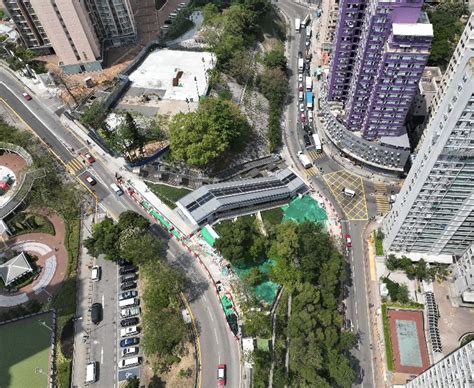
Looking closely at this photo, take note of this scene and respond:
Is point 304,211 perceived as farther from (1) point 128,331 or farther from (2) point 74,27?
(2) point 74,27

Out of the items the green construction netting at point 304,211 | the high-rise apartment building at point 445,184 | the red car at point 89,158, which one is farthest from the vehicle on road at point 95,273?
the high-rise apartment building at point 445,184

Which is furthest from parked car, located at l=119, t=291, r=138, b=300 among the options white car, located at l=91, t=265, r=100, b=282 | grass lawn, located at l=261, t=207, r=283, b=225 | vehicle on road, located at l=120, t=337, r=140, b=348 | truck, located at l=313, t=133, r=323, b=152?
truck, located at l=313, t=133, r=323, b=152

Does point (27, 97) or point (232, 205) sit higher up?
point (27, 97)

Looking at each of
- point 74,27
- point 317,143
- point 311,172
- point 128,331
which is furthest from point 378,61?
point 74,27

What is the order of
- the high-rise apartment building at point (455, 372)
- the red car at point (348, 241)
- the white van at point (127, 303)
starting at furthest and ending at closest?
the red car at point (348, 241), the white van at point (127, 303), the high-rise apartment building at point (455, 372)

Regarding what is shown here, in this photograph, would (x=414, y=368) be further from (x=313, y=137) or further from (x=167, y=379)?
(x=313, y=137)

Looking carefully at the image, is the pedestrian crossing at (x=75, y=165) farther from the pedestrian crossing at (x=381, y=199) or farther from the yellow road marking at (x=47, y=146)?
the pedestrian crossing at (x=381, y=199)
